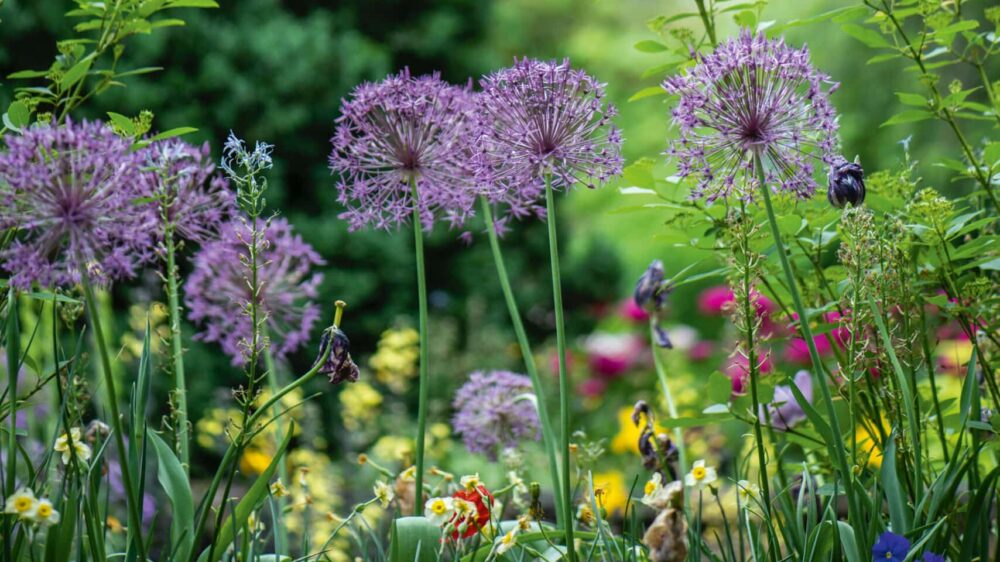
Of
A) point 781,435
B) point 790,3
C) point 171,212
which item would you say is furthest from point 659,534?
point 790,3

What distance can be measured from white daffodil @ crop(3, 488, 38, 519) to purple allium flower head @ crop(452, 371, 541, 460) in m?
1.35

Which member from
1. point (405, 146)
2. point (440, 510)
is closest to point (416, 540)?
point (440, 510)

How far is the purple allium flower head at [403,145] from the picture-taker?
5.93ft

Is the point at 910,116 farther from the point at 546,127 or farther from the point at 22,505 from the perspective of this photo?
the point at 22,505

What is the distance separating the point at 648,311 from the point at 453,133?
889 millimetres

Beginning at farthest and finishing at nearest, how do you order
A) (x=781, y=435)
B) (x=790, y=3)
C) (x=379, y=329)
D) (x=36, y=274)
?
(x=790, y=3), (x=379, y=329), (x=781, y=435), (x=36, y=274)

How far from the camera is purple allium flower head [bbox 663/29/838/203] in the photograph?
1530 millimetres

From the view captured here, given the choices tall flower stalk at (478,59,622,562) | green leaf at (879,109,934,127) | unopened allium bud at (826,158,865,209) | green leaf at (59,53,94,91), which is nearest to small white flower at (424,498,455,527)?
tall flower stalk at (478,59,622,562)

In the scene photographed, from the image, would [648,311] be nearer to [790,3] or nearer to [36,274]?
[36,274]

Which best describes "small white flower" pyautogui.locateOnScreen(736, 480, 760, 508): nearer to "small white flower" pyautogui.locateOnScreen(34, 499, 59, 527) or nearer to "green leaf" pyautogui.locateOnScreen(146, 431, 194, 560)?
"green leaf" pyautogui.locateOnScreen(146, 431, 194, 560)

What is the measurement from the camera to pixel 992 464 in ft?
8.66

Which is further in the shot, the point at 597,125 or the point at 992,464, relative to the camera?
the point at 992,464

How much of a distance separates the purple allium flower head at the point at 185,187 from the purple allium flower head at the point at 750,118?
776 mm

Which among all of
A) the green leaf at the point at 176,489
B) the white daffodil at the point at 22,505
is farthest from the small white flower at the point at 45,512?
the green leaf at the point at 176,489
